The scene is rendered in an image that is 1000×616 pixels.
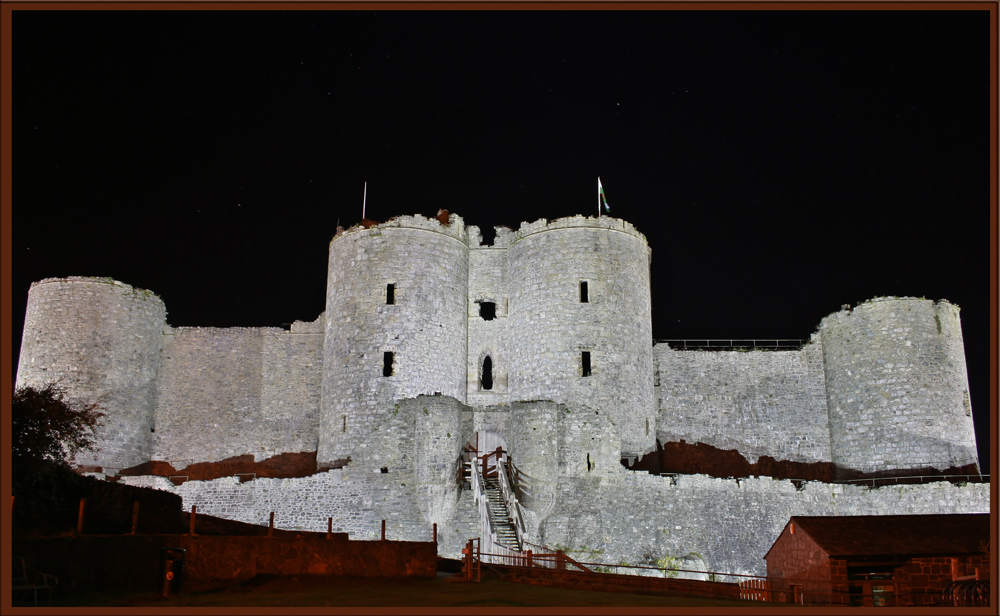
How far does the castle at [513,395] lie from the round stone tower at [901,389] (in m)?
0.07

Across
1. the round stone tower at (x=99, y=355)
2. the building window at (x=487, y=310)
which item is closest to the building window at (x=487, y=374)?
the building window at (x=487, y=310)

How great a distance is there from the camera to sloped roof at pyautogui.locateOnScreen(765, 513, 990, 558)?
22.4 m

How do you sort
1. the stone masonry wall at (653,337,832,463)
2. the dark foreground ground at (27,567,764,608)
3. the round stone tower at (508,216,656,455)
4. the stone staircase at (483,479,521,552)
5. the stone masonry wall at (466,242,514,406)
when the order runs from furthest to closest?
the stone masonry wall at (653,337,832,463) < the stone masonry wall at (466,242,514,406) < the round stone tower at (508,216,656,455) < the stone staircase at (483,479,521,552) < the dark foreground ground at (27,567,764,608)

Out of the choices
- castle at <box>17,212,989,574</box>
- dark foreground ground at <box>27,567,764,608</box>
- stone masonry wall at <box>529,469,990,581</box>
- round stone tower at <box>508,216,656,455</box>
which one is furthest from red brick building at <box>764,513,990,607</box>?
round stone tower at <box>508,216,656,455</box>

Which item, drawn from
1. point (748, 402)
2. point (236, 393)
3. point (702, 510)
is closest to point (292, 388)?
point (236, 393)

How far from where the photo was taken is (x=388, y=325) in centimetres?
3341

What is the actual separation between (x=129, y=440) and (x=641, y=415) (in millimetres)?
17948

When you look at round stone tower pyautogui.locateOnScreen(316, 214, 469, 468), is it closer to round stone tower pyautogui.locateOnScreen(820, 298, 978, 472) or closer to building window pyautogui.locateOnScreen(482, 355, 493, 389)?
building window pyautogui.locateOnScreen(482, 355, 493, 389)

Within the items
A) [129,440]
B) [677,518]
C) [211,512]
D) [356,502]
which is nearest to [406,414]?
[356,502]

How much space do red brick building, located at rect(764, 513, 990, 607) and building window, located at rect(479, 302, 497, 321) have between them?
14.9 m

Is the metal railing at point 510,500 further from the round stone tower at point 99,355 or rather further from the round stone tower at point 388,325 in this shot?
the round stone tower at point 99,355

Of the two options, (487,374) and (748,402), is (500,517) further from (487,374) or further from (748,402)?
(748,402)

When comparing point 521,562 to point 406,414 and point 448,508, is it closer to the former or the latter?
point 448,508

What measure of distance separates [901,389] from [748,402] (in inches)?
213
